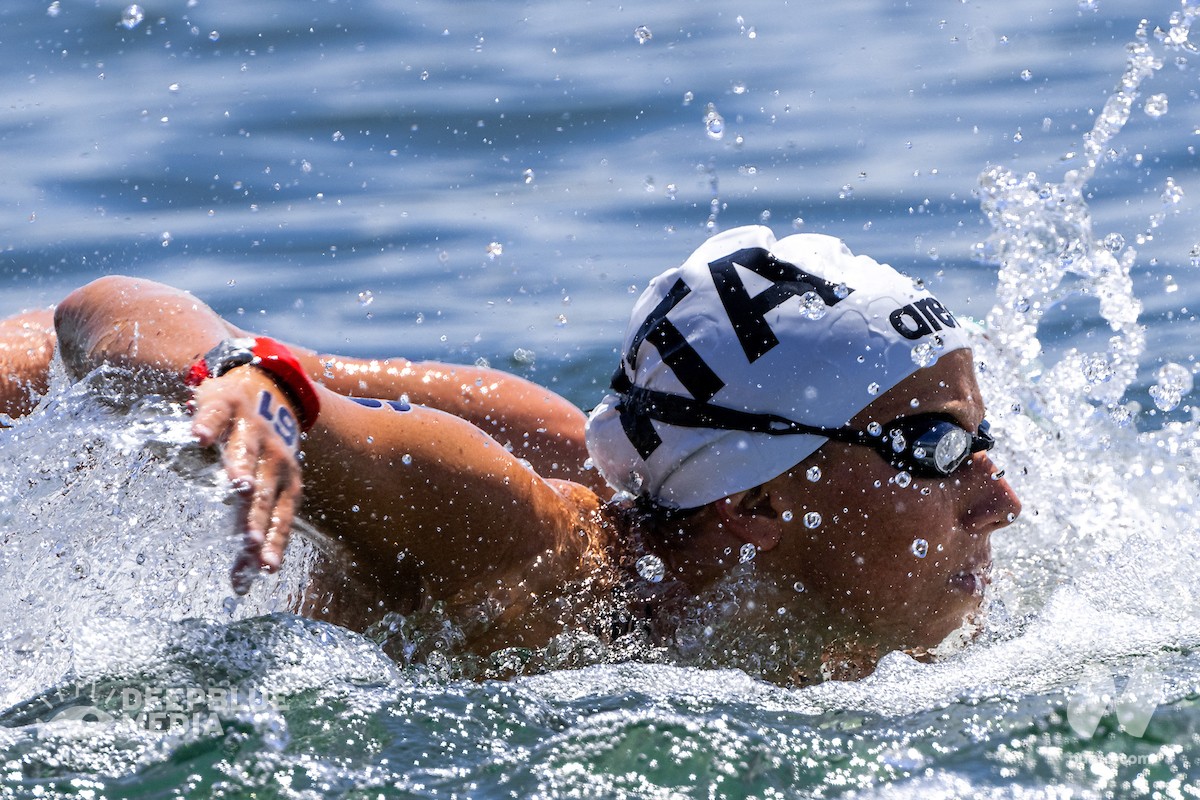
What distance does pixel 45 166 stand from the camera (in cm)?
775

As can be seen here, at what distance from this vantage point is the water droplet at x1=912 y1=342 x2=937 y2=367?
3.72 m

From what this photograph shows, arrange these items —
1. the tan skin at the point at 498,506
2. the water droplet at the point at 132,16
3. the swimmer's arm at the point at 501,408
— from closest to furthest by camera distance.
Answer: the tan skin at the point at 498,506
the swimmer's arm at the point at 501,408
the water droplet at the point at 132,16

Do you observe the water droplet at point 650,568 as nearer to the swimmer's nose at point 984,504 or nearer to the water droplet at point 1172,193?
the swimmer's nose at point 984,504

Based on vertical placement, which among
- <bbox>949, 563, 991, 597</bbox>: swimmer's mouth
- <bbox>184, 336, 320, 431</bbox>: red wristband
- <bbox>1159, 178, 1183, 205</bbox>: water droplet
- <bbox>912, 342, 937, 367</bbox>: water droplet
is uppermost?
<bbox>1159, 178, 1183, 205</bbox>: water droplet

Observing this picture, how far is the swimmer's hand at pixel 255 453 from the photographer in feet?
8.45

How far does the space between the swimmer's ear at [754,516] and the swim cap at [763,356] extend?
0.05 meters

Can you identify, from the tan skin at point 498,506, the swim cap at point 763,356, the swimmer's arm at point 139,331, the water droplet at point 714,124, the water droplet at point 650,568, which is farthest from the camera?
the water droplet at point 714,124

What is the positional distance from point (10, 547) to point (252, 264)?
3.60 metres

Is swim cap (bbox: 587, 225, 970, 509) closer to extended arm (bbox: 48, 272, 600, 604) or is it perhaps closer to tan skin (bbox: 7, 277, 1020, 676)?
tan skin (bbox: 7, 277, 1020, 676)

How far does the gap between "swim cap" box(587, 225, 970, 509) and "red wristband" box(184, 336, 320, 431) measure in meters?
1.10

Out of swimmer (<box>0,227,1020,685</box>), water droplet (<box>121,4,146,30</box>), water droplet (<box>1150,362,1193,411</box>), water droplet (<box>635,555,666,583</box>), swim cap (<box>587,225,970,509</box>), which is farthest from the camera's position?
water droplet (<box>121,4,146,30</box>)

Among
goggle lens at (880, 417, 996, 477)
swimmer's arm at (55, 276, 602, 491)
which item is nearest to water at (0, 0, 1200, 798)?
swimmer's arm at (55, 276, 602, 491)

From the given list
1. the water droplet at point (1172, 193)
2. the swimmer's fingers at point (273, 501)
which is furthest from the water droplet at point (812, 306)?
the water droplet at point (1172, 193)

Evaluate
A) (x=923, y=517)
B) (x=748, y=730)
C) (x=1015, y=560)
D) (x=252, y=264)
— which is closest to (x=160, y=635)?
(x=748, y=730)
